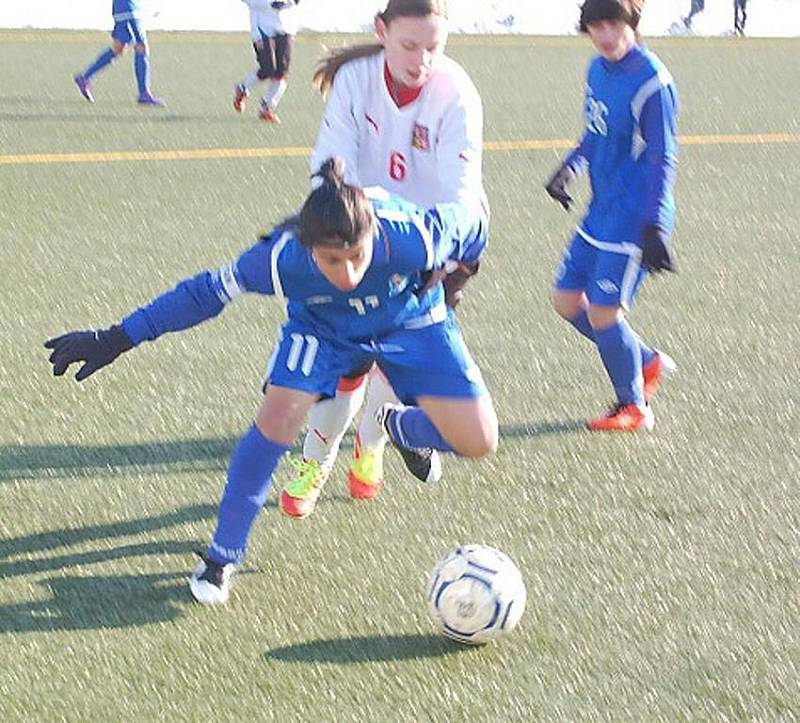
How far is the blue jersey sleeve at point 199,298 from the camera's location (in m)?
3.48

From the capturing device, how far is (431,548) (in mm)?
4031

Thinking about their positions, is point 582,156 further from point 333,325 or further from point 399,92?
point 333,325

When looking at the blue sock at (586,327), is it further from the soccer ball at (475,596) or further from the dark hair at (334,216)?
the dark hair at (334,216)

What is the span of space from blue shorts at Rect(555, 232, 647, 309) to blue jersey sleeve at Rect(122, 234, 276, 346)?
5.78 ft

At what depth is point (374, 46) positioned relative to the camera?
168 inches

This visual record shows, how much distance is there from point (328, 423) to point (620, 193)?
1.43 metres

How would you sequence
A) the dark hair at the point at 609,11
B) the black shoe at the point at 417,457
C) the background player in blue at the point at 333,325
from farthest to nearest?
1. the dark hair at the point at 609,11
2. the black shoe at the point at 417,457
3. the background player in blue at the point at 333,325

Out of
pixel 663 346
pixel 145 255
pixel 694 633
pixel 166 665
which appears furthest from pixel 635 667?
pixel 145 255

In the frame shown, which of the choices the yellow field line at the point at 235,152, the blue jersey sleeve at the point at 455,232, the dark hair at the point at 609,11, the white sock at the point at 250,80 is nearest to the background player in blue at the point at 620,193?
the dark hair at the point at 609,11

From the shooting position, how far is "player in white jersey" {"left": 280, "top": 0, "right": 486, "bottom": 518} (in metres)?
4.06

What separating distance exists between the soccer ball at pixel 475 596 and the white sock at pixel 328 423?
2.51 feet

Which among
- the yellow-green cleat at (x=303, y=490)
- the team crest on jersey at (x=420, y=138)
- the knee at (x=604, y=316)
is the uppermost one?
the team crest on jersey at (x=420, y=138)

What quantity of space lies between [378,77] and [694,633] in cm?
186

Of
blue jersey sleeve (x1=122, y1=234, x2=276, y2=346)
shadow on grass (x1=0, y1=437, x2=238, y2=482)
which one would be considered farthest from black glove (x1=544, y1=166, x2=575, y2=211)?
blue jersey sleeve (x1=122, y1=234, x2=276, y2=346)
